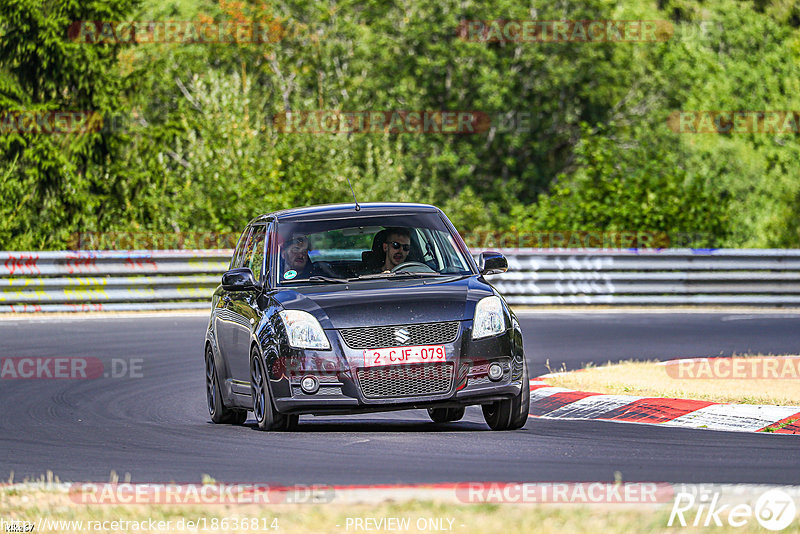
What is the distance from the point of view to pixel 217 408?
1159 cm

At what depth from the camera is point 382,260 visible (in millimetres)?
10727

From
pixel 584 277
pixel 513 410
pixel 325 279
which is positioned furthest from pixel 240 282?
pixel 584 277

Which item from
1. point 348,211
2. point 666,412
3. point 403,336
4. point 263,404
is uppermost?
point 348,211

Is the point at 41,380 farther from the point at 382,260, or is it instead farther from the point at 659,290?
the point at 659,290

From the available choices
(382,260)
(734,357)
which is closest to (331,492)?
(382,260)

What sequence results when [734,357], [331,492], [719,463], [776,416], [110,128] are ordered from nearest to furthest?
[331,492], [719,463], [776,416], [734,357], [110,128]

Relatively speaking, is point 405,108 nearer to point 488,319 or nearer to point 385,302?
point 488,319

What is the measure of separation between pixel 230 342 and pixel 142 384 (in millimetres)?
3441

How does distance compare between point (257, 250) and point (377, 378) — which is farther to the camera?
point (257, 250)

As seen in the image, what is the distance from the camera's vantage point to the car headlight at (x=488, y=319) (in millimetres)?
9672

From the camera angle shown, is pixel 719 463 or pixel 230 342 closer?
pixel 719 463

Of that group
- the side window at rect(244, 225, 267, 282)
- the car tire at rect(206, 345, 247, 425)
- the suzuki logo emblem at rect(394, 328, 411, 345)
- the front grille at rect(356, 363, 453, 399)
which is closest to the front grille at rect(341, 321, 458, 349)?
the suzuki logo emblem at rect(394, 328, 411, 345)

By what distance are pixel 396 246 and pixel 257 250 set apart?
3.88ft

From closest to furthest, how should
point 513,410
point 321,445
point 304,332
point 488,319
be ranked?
point 321,445 → point 304,332 → point 488,319 → point 513,410
